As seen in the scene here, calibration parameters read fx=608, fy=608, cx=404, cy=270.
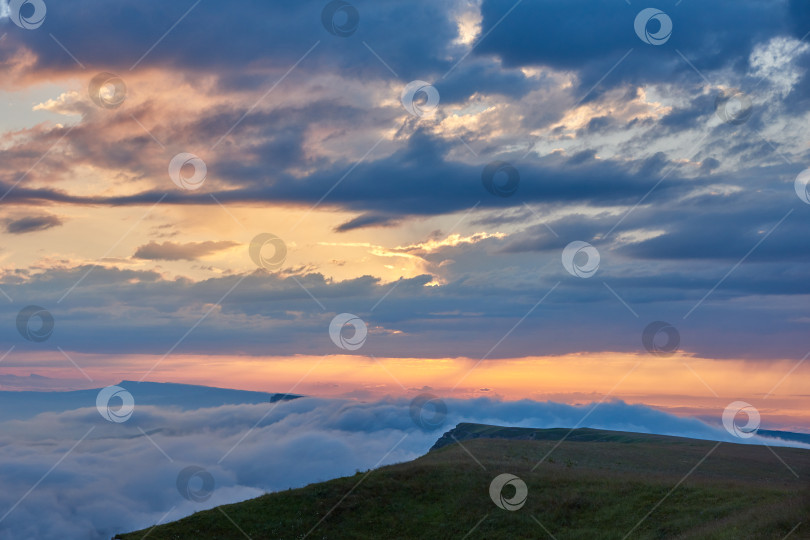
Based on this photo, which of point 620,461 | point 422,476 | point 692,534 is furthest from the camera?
point 620,461

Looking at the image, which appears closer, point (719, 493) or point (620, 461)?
point (719, 493)

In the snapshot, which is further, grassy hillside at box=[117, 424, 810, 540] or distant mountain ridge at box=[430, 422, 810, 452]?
distant mountain ridge at box=[430, 422, 810, 452]

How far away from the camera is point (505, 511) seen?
44.4 metres

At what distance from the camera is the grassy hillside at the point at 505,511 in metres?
35.3

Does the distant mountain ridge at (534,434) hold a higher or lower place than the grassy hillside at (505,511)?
higher

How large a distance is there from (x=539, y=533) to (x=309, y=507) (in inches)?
697

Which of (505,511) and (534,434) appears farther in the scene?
(534,434)

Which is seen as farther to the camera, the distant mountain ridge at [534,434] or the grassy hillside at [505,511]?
the distant mountain ridge at [534,434]

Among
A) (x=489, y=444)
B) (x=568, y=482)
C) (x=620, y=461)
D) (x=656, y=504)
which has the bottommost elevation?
(x=656, y=504)

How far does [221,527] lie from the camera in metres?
43.6

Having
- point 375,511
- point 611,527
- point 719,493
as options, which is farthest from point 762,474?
point 375,511

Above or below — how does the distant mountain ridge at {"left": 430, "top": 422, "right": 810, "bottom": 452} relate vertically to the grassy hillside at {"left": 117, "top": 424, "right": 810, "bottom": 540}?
above

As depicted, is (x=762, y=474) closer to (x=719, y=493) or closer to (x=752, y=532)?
(x=719, y=493)

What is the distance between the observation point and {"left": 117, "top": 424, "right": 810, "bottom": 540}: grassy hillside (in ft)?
116
